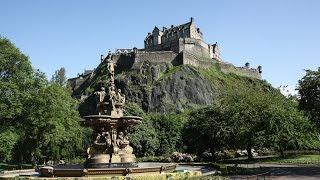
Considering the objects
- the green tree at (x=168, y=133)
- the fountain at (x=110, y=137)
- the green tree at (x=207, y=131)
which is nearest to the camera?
the fountain at (x=110, y=137)

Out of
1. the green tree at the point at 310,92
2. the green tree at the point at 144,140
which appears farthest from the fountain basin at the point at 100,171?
the green tree at the point at 144,140

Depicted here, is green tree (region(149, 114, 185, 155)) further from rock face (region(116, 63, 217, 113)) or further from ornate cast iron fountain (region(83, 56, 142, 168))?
ornate cast iron fountain (region(83, 56, 142, 168))

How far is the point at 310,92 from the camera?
36.2 meters

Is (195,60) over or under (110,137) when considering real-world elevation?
over

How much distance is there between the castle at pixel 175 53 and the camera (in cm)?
11212

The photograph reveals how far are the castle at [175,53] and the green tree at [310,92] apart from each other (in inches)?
2609

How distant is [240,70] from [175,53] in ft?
83.7

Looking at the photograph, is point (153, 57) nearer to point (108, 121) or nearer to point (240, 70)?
point (240, 70)

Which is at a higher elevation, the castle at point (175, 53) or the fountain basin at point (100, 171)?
the castle at point (175, 53)

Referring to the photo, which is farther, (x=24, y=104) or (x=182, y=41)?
(x=182, y=41)

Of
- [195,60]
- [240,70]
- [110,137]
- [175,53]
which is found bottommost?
[110,137]

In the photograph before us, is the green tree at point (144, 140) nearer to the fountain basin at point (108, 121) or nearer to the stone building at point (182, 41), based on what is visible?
the fountain basin at point (108, 121)

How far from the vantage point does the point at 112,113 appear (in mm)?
27141

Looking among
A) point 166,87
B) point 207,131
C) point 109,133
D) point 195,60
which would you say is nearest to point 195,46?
point 195,60
